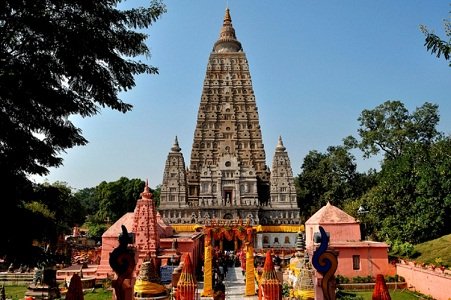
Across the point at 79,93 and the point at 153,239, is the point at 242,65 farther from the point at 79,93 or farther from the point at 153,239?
the point at 79,93

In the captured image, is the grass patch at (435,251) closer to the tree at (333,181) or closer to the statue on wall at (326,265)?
the statue on wall at (326,265)

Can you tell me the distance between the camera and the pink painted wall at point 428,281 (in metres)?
18.0

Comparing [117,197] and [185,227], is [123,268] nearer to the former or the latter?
[185,227]

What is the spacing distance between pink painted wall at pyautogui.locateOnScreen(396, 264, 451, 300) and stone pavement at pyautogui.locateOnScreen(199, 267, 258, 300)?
808 centimetres

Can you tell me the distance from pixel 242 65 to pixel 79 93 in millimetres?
51257

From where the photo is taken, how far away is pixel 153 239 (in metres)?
21.1

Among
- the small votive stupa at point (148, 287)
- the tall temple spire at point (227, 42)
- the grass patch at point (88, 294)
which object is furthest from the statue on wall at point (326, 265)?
the tall temple spire at point (227, 42)

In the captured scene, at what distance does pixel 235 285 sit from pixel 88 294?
7724mm

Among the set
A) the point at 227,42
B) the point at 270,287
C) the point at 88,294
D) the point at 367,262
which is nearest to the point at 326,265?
the point at 270,287

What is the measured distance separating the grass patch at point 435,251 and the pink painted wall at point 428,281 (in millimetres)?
1703

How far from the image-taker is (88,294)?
784 inches

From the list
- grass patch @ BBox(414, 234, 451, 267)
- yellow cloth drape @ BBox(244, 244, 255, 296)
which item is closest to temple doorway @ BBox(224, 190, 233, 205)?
grass patch @ BBox(414, 234, 451, 267)

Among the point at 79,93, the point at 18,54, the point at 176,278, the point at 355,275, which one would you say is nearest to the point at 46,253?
the point at 79,93

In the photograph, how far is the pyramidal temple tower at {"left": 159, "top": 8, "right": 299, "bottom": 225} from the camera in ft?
158
